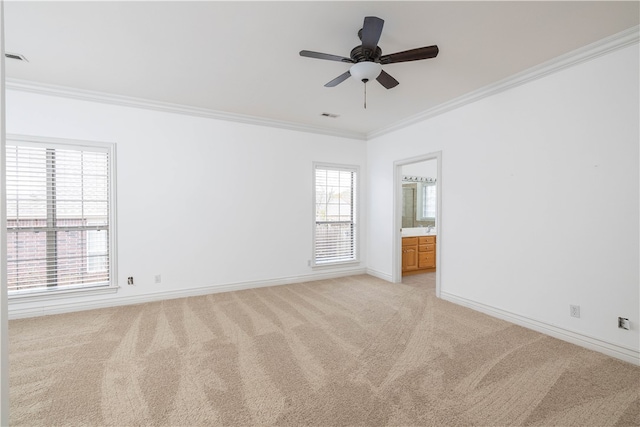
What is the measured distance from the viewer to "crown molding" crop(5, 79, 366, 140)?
3.47 m

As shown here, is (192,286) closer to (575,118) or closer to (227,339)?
(227,339)

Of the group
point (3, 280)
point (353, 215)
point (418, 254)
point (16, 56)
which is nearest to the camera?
point (3, 280)

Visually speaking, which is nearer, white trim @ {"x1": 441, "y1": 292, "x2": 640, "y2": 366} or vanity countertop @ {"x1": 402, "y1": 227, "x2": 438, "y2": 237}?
white trim @ {"x1": 441, "y1": 292, "x2": 640, "y2": 366}

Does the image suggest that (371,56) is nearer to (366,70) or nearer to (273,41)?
(366,70)

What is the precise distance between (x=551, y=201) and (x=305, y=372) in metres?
2.94

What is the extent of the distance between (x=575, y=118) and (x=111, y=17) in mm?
4195

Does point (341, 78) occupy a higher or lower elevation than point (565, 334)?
higher

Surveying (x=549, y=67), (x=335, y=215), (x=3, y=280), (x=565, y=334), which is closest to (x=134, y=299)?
(x=335, y=215)

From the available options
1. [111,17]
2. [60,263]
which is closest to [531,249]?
[111,17]

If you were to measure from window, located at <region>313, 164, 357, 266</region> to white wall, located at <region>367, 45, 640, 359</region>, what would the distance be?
186 cm

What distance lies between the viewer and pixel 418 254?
231 inches

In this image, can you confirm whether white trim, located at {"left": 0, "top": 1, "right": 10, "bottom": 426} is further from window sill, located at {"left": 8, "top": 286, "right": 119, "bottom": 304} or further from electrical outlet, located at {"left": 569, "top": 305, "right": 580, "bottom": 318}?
electrical outlet, located at {"left": 569, "top": 305, "right": 580, "bottom": 318}

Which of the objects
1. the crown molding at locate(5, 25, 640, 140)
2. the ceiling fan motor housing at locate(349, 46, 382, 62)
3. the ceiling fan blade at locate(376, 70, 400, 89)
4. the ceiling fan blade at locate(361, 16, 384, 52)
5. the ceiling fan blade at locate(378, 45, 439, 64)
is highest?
the crown molding at locate(5, 25, 640, 140)

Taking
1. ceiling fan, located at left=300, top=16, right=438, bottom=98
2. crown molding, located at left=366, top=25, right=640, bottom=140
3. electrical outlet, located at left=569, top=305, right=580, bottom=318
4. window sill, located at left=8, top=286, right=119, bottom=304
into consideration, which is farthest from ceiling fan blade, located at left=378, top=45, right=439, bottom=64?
window sill, located at left=8, top=286, right=119, bottom=304
